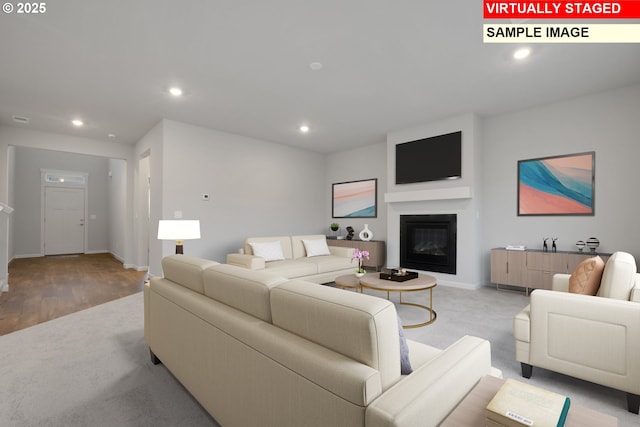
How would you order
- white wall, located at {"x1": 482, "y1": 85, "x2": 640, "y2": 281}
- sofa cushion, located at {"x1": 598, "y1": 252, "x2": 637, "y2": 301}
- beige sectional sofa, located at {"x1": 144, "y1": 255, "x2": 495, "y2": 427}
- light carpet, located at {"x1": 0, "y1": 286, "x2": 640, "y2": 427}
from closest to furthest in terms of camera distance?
1. beige sectional sofa, located at {"x1": 144, "y1": 255, "x2": 495, "y2": 427}
2. light carpet, located at {"x1": 0, "y1": 286, "x2": 640, "y2": 427}
3. sofa cushion, located at {"x1": 598, "y1": 252, "x2": 637, "y2": 301}
4. white wall, located at {"x1": 482, "y1": 85, "x2": 640, "y2": 281}

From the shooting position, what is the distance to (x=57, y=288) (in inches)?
185

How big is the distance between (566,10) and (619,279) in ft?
7.29

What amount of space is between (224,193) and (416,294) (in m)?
3.78

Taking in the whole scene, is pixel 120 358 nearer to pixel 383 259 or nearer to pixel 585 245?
pixel 383 259

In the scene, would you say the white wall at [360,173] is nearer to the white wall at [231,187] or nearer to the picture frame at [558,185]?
the white wall at [231,187]

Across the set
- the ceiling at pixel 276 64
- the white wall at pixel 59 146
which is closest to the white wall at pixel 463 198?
the ceiling at pixel 276 64

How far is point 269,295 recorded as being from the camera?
1306mm

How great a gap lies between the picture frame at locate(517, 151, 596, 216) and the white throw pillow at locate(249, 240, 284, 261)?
3806mm

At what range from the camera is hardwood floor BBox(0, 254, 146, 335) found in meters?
3.50

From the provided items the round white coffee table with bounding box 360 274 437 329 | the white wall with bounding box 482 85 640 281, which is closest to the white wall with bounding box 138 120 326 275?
the round white coffee table with bounding box 360 274 437 329

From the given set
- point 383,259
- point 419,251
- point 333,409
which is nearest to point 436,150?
point 419,251

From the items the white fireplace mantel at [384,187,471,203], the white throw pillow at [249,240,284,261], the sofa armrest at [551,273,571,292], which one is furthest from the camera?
the white fireplace mantel at [384,187,471,203]

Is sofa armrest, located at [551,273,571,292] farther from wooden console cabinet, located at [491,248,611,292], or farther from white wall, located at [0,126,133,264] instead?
white wall, located at [0,126,133,264]

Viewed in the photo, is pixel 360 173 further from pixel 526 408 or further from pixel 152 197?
pixel 526 408
